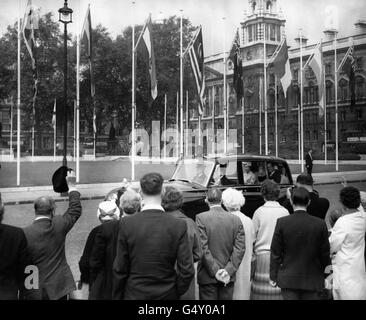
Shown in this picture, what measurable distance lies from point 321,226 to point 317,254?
251mm

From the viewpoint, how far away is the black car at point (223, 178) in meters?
8.23

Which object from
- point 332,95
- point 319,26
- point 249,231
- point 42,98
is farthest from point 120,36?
point 249,231

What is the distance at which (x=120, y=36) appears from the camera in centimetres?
2662

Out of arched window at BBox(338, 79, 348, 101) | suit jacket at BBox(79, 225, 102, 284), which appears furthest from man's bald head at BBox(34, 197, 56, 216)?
arched window at BBox(338, 79, 348, 101)

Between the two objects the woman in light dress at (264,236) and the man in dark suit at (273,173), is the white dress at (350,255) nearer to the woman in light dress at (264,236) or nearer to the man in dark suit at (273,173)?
the woman in light dress at (264,236)

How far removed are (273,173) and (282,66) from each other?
837cm

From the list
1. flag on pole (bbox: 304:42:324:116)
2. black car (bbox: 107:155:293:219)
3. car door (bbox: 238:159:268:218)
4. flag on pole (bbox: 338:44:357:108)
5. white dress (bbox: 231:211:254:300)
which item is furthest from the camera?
flag on pole (bbox: 304:42:324:116)

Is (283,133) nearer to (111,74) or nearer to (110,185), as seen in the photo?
(110,185)

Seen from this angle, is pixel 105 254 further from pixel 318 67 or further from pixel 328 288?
pixel 318 67

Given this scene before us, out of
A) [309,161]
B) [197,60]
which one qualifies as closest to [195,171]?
[197,60]

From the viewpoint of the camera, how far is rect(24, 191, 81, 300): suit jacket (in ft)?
13.0

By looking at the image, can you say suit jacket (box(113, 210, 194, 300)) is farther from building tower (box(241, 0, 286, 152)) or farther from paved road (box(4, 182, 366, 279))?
building tower (box(241, 0, 286, 152))

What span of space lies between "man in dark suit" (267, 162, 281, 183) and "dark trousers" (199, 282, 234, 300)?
4.86 metres

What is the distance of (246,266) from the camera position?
4.70 metres
